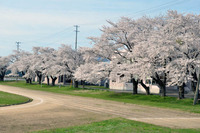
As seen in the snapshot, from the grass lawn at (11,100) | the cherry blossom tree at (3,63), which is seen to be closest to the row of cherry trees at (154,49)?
the grass lawn at (11,100)

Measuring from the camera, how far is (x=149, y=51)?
2711 centimetres

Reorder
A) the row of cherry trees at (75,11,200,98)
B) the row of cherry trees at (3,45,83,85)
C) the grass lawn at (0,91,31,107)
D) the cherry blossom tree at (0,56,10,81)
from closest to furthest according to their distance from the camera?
the grass lawn at (0,91,31,107) < the row of cherry trees at (75,11,200,98) < the row of cherry trees at (3,45,83,85) < the cherry blossom tree at (0,56,10,81)

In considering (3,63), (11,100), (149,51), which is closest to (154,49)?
(149,51)

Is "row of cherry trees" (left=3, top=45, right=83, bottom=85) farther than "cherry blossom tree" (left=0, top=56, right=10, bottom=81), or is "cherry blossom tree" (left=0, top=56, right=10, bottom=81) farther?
"cherry blossom tree" (left=0, top=56, right=10, bottom=81)

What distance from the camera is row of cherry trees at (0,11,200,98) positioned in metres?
25.4

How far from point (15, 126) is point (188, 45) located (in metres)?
20.7

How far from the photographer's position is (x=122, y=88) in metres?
48.7

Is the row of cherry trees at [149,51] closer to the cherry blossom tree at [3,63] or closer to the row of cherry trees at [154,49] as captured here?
the row of cherry trees at [154,49]

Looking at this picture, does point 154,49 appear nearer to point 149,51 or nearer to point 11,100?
point 149,51

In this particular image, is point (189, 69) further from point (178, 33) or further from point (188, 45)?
point (178, 33)

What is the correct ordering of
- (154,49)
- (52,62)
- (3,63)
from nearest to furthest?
(154,49), (52,62), (3,63)

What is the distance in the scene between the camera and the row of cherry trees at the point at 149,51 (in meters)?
25.4

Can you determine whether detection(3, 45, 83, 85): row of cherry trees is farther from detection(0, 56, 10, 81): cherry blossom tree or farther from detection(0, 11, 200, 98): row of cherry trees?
detection(0, 11, 200, 98): row of cherry trees

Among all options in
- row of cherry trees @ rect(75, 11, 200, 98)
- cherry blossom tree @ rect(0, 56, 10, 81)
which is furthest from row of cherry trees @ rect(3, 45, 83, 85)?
row of cherry trees @ rect(75, 11, 200, 98)
